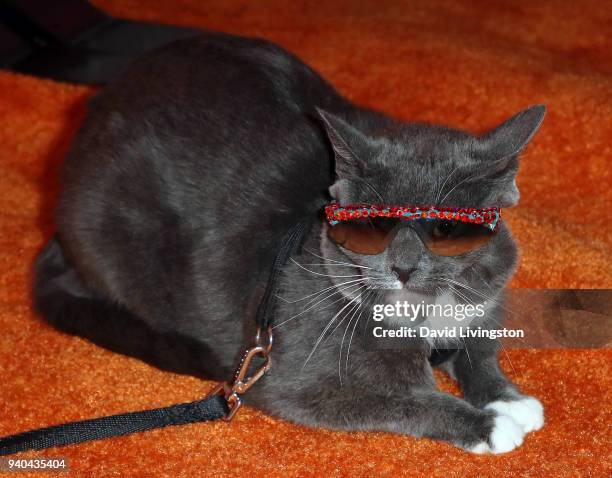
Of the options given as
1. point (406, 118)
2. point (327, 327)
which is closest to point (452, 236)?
point (327, 327)

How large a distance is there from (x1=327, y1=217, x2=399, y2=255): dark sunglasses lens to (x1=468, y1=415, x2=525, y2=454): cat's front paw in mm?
353

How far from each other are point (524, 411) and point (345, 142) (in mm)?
536

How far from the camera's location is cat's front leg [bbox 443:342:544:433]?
136cm

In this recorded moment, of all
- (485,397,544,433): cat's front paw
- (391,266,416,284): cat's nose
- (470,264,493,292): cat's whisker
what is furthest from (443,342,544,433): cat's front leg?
(391,266,416,284): cat's nose

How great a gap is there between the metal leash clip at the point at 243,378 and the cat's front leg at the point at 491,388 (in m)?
0.35

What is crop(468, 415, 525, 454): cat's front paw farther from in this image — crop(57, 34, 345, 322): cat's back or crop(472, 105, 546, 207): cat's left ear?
crop(57, 34, 345, 322): cat's back

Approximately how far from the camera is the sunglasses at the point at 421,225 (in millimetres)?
1169

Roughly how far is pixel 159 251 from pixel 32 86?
3.56 feet

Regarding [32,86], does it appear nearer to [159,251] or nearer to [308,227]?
[159,251]

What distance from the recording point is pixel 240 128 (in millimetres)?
1509

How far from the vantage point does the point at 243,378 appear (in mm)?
1393

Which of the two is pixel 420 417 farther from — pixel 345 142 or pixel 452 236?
pixel 345 142

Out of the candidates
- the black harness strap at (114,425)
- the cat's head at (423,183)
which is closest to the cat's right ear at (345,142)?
the cat's head at (423,183)

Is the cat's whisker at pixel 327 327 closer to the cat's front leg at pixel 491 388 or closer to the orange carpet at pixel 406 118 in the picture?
the orange carpet at pixel 406 118
